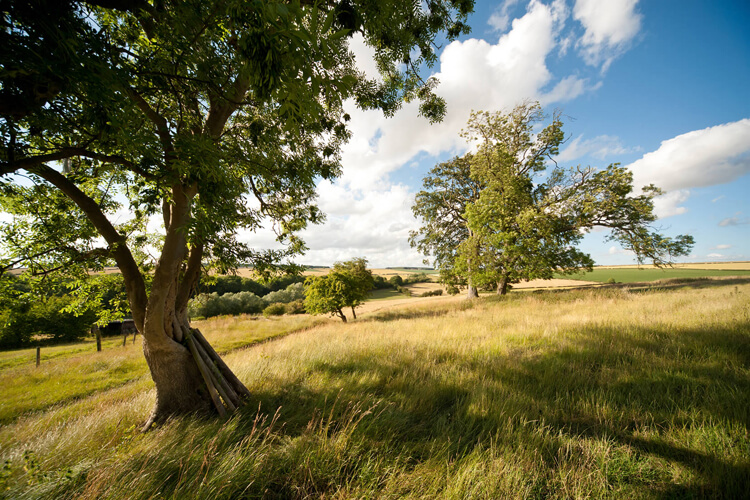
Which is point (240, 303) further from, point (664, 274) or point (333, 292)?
point (664, 274)

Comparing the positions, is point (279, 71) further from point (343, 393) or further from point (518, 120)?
point (518, 120)

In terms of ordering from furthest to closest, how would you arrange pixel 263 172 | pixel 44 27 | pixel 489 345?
pixel 489 345 < pixel 263 172 < pixel 44 27

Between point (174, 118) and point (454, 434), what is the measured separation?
292 inches

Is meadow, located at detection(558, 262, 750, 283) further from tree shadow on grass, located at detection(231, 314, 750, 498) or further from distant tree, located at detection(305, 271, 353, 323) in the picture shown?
tree shadow on grass, located at detection(231, 314, 750, 498)

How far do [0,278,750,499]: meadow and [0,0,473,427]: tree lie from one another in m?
1.22

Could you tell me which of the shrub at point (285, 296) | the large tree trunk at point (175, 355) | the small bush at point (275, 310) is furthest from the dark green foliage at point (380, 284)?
the large tree trunk at point (175, 355)

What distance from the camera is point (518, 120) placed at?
15.3m

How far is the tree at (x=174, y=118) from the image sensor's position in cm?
159

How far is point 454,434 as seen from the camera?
2723 millimetres

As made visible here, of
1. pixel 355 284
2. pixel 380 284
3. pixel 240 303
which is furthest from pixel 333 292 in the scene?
pixel 380 284

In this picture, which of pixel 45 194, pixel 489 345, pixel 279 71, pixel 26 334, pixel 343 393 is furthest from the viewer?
pixel 26 334

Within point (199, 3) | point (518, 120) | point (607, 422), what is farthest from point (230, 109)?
point (518, 120)

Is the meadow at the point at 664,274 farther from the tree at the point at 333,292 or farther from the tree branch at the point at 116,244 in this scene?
the tree branch at the point at 116,244

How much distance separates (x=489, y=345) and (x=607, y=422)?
9.66 ft
